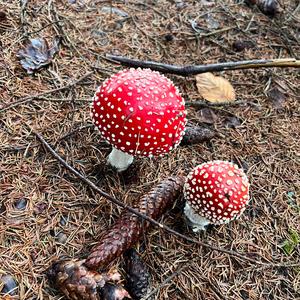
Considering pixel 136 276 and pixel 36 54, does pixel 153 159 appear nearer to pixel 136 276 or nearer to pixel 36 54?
pixel 136 276

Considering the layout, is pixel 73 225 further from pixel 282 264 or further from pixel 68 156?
pixel 282 264

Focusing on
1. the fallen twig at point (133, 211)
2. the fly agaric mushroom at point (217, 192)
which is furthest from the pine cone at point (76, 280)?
the fly agaric mushroom at point (217, 192)

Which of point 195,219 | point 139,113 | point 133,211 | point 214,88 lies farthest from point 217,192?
point 214,88

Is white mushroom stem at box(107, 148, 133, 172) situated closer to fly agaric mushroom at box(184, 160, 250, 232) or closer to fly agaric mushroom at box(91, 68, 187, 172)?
fly agaric mushroom at box(91, 68, 187, 172)

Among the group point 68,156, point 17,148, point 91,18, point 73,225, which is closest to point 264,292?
point 73,225

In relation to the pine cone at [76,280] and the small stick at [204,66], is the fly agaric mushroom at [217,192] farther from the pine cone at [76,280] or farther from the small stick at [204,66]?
the small stick at [204,66]
